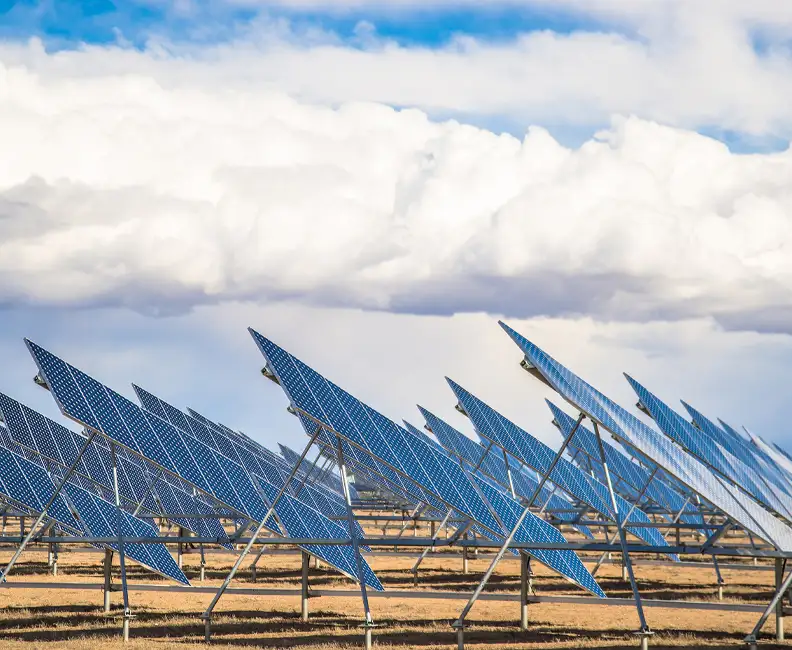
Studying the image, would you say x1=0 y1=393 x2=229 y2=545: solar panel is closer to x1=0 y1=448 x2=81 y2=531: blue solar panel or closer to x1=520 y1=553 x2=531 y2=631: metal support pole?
x1=0 y1=448 x2=81 y2=531: blue solar panel

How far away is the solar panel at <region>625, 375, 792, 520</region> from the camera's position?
29562mm

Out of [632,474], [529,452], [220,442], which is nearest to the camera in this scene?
[220,442]

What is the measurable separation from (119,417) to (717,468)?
14501 millimetres

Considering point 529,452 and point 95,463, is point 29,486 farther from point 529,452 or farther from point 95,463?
point 529,452

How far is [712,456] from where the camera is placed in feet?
101

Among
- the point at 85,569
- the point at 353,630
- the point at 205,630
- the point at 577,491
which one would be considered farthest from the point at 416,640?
the point at 85,569

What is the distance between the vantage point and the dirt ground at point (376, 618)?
28781 mm

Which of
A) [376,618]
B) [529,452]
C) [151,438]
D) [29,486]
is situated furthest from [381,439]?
[529,452]

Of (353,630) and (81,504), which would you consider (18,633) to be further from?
(353,630)

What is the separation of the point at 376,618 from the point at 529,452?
51.7 ft

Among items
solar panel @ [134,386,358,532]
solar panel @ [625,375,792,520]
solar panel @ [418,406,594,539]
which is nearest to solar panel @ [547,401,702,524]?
solar panel @ [418,406,594,539]

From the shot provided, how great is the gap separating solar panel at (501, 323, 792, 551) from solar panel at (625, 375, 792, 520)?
7.72 feet

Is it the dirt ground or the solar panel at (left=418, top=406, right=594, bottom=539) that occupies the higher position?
the solar panel at (left=418, top=406, right=594, bottom=539)

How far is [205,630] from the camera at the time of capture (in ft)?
95.6
